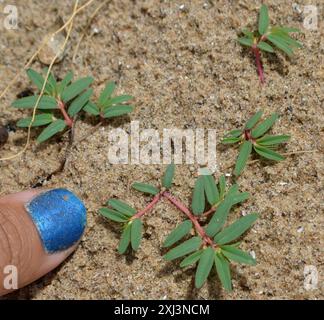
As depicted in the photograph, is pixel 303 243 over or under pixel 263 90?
under

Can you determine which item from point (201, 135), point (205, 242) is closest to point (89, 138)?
point (201, 135)

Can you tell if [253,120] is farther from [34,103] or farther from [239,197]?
[34,103]

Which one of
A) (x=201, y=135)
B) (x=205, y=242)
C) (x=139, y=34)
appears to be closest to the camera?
(x=205, y=242)

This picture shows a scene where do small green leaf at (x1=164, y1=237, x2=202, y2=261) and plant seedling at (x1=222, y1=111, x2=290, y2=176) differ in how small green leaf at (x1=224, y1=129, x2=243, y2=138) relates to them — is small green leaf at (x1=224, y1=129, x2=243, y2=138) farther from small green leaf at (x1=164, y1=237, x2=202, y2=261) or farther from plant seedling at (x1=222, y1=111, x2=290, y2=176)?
small green leaf at (x1=164, y1=237, x2=202, y2=261)

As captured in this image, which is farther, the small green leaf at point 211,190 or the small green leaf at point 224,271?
the small green leaf at point 211,190

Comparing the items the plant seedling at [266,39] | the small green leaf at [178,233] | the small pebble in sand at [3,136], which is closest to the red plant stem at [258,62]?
the plant seedling at [266,39]

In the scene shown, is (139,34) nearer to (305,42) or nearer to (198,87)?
(198,87)

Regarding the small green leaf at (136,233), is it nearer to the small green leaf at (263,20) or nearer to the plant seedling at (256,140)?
the plant seedling at (256,140)
